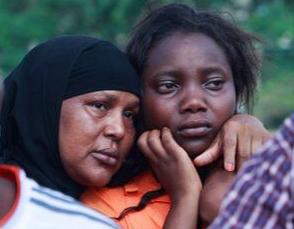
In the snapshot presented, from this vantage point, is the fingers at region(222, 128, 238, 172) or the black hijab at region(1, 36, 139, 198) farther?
the black hijab at region(1, 36, 139, 198)

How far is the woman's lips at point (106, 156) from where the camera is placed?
2.72 meters

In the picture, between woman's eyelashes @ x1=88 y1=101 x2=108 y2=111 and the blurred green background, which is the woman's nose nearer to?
woman's eyelashes @ x1=88 y1=101 x2=108 y2=111

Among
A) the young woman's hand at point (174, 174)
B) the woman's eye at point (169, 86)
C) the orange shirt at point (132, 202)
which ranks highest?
the woman's eye at point (169, 86)

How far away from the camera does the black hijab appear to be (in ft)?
Result: 8.98

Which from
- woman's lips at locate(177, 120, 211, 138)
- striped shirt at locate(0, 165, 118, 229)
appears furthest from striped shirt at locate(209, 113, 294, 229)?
woman's lips at locate(177, 120, 211, 138)

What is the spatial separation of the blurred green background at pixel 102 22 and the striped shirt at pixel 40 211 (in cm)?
959

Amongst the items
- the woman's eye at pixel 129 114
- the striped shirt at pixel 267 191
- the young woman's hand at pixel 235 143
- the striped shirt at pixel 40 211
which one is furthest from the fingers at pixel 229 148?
the striped shirt at pixel 267 191

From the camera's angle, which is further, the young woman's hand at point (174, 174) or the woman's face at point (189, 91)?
the woman's face at point (189, 91)

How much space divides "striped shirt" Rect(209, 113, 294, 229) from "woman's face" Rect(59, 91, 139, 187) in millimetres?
925

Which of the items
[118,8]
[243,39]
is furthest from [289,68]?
[243,39]

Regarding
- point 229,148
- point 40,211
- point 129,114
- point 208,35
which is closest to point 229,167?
point 229,148

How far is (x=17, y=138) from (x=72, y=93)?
0.25 m

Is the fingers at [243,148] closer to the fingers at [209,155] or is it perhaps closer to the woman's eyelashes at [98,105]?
the fingers at [209,155]

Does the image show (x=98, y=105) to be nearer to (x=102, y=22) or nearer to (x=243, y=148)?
(x=243, y=148)
